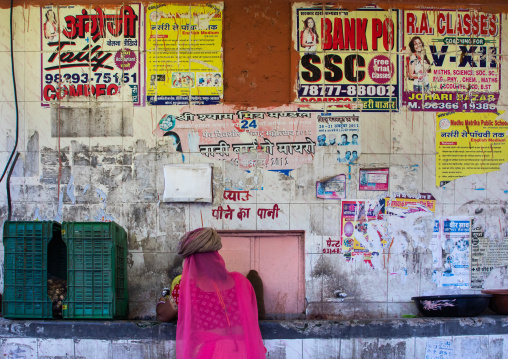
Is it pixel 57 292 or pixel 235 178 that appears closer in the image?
pixel 57 292

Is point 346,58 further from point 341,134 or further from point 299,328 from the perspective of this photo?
point 299,328

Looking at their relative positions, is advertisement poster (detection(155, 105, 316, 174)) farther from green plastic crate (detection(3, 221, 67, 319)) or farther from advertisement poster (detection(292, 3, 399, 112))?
green plastic crate (detection(3, 221, 67, 319))

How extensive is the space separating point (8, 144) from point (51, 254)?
4.55 ft

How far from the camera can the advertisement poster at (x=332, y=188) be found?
5.51m

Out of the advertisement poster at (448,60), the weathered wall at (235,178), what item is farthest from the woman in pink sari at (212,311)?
the advertisement poster at (448,60)

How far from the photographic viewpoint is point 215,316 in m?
3.94

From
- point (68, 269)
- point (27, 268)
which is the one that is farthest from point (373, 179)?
point (27, 268)

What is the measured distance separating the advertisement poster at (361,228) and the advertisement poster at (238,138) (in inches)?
29.6

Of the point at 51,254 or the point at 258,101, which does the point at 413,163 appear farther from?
the point at 51,254

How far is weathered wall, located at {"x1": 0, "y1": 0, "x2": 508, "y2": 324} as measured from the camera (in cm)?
547

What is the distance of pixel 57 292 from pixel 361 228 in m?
3.29

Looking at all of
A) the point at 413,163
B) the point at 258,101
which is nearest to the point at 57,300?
the point at 258,101

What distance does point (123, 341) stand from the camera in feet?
16.0

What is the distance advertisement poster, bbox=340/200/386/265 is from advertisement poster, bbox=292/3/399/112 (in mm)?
1099
